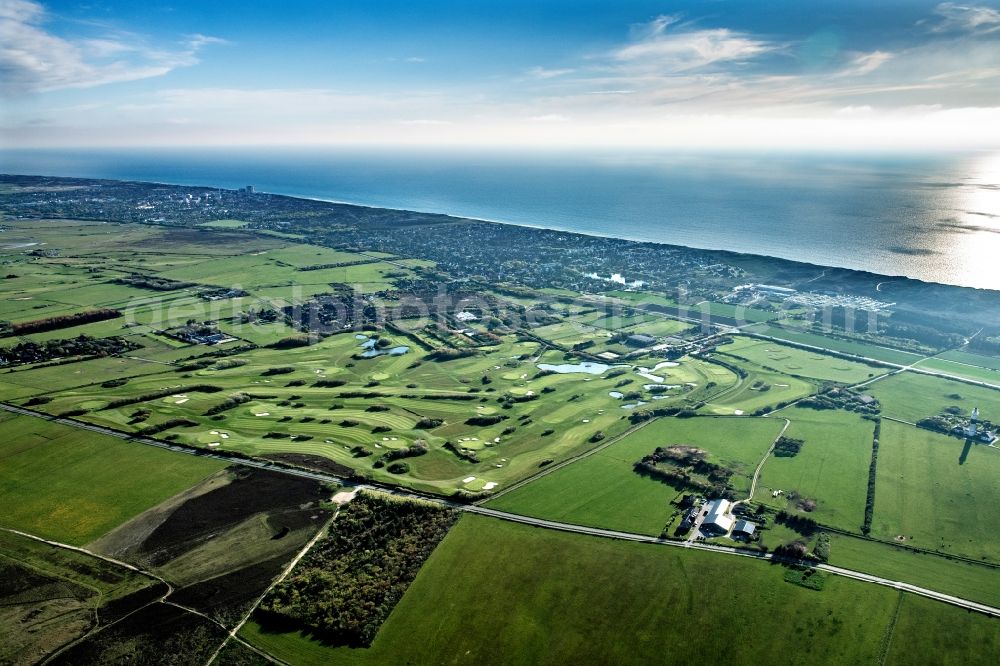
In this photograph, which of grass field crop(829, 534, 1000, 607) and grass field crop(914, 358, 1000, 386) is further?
grass field crop(914, 358, 1000, 386)

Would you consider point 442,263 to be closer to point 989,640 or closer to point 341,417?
point 341,417

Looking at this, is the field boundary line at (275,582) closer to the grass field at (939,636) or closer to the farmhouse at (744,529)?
the farmhouse at (744,529)

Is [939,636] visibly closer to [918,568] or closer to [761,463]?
[918,568]

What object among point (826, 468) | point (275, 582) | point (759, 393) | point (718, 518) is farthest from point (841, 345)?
point (275, 582)

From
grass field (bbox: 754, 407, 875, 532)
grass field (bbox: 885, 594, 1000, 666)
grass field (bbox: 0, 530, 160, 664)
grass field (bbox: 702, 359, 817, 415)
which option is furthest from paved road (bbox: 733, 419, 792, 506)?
grass field (bbox: 0, 530, 160, 664)

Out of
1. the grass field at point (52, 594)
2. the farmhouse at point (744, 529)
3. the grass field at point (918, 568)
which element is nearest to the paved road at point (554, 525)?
the grass field at point (918, 568)

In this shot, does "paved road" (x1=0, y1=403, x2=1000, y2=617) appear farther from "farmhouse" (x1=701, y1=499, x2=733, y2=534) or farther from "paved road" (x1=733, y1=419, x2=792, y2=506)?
"paved road" (x1=733, y1=419, x2=792, y2=506)

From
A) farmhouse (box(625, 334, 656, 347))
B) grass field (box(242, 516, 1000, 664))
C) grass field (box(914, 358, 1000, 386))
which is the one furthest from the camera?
farmhouse (box(625, 334, 656, 347))
